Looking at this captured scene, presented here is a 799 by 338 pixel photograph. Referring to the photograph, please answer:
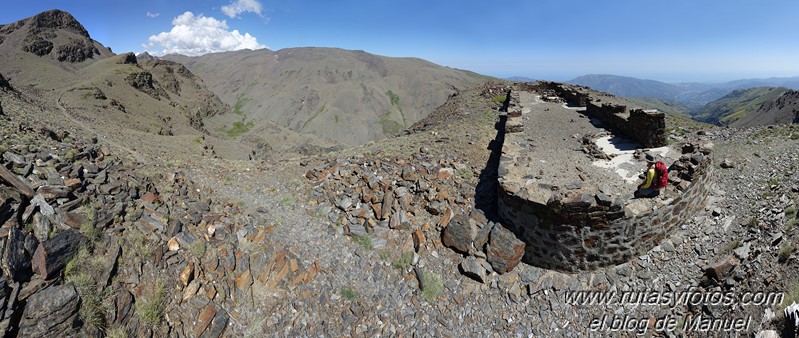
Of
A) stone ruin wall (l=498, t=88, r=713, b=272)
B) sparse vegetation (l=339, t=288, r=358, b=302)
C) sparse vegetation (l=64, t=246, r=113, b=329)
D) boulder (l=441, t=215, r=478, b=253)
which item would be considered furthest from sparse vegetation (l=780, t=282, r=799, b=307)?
sparse vegetation (l=64, t=246, r=113, b=329)

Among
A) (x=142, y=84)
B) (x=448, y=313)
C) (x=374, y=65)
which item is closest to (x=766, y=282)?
(x=448, y=313)

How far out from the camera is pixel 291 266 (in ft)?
24.9

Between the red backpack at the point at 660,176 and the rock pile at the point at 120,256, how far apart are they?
783 cm

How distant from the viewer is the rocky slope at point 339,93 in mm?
106500

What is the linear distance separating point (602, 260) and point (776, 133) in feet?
30.6

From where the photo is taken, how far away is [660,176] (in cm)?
745

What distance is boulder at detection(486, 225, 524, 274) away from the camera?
7.93 m

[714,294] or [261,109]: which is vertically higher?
[714,294]

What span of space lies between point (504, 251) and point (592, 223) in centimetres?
196

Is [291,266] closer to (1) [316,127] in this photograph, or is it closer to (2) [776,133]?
(2) [776,133]

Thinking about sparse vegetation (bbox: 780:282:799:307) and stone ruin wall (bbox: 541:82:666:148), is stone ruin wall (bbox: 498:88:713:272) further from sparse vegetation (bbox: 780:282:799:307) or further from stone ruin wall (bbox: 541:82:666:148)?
stone ruin wall (bbox: 541:82:666:148)

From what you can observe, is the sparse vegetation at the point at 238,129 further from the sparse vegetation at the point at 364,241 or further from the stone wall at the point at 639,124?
the stone wall at the point at 639,124

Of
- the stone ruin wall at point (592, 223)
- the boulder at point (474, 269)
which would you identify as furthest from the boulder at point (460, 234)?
the stone ruin wall at point (592, 223)

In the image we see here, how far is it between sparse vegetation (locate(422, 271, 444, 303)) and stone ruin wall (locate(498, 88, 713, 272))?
216 centimetres
